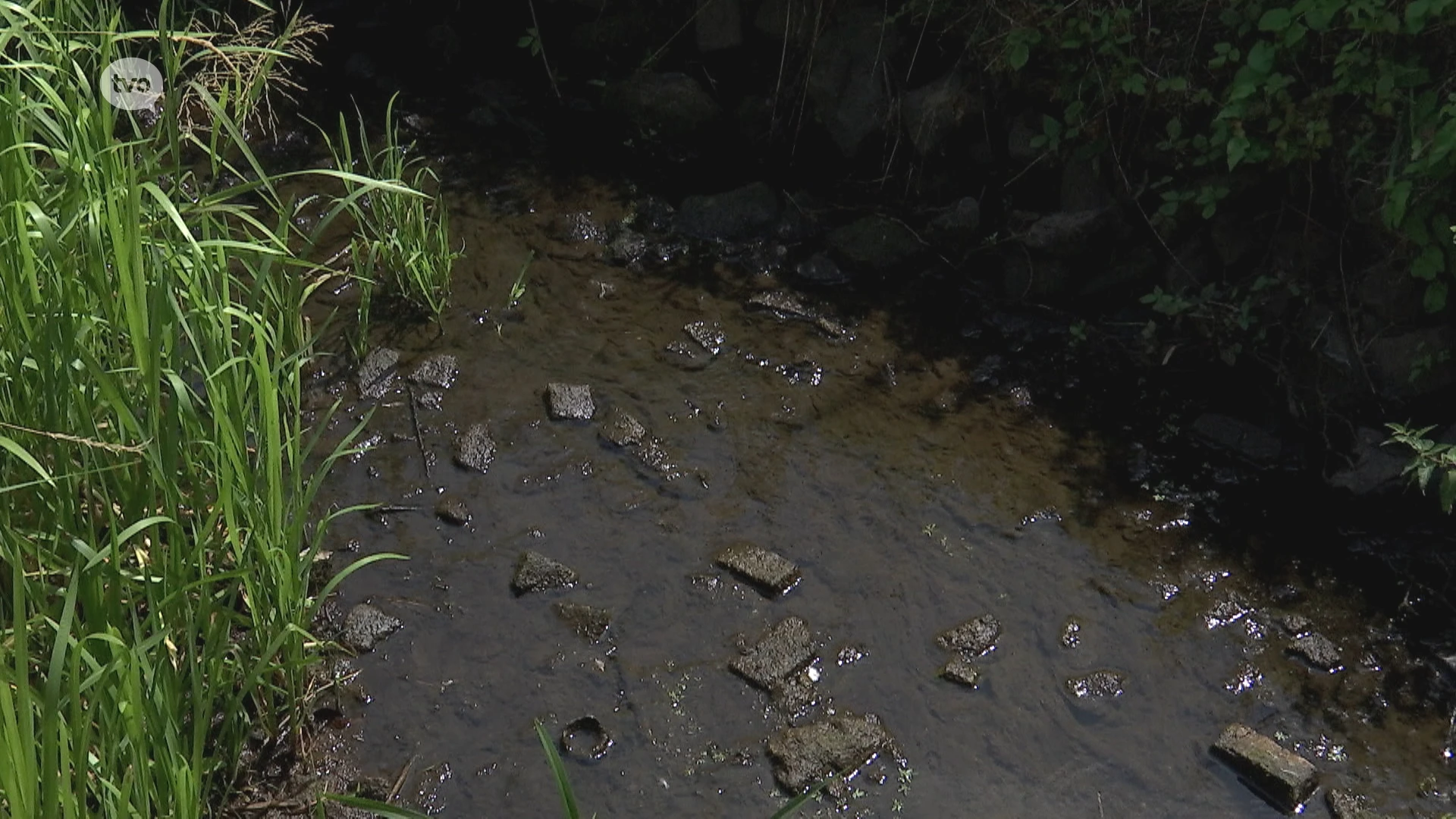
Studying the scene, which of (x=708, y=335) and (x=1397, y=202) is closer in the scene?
(x=1397, y=202)

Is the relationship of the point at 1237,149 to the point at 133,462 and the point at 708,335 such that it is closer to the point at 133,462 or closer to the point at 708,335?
the point at 708,335

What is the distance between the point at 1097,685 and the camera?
11.1 ft

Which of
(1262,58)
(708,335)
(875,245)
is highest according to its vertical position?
(1262,58)

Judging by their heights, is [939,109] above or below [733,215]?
above

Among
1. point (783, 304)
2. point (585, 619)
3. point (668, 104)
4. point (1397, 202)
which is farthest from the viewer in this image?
point (668, 104)

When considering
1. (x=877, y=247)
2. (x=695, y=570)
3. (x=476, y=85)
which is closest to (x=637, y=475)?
(x=695, y=570)

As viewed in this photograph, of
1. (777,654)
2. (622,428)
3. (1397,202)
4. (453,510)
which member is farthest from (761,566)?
(1397,202)

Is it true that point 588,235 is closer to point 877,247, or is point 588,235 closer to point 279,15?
point 877,247

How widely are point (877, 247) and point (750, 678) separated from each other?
2.12 meters

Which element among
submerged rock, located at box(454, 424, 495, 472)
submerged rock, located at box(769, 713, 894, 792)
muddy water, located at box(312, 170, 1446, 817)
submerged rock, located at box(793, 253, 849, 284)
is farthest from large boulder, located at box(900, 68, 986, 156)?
submerged rock, located at box(769, 713, 894, 792)

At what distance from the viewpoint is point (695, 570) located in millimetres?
3660

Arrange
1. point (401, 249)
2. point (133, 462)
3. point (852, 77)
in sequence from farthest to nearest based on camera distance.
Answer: point (852, 77) → point (401, 249) → point (133, 462)

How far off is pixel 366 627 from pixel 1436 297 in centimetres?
316

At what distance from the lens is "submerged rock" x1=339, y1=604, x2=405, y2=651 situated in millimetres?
3332
